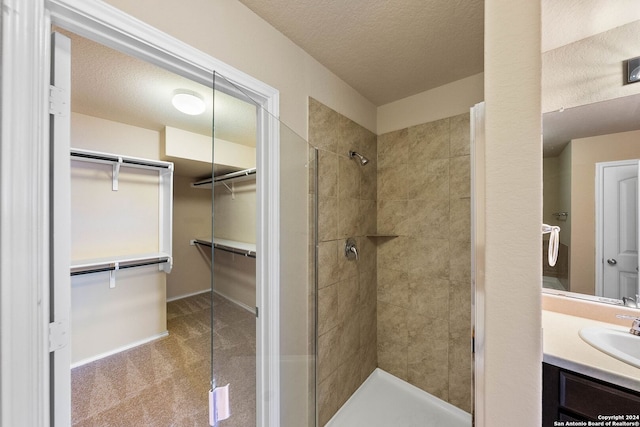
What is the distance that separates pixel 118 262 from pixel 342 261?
2275 mm

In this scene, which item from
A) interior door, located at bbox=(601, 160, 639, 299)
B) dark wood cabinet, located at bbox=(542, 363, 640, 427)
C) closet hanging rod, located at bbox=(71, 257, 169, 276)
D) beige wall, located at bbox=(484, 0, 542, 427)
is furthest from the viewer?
closet hanging rod, located at bbox=(71, 257, 169, 276)

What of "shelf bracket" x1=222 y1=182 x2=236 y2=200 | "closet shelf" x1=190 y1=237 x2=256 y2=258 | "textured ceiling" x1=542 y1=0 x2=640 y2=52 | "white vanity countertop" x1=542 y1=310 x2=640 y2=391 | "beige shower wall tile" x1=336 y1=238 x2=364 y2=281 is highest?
"textured ceiling" x1=542 y1=0 x2=640 y2=52

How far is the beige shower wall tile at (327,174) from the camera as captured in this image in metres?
1.55

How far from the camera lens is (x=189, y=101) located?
73.3 inches

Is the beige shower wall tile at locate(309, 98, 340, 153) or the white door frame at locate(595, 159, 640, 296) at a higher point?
the beige shower wall tile at locate(309, 98, 340, 153)

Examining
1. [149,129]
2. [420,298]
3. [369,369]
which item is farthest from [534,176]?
[149,129]

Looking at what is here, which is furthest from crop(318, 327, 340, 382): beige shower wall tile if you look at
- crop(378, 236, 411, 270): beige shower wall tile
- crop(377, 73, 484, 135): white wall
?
crop(377, 73, 484, 135): white wall

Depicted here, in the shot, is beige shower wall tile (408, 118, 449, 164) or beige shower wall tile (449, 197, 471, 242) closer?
beige shower wall tile (449, 197, 471, 242)

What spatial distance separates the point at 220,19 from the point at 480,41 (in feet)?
4.84

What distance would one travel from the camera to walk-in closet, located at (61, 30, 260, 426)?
121 cm

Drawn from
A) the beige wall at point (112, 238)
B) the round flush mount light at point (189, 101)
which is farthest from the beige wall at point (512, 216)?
the beige wall at point (112, 238)

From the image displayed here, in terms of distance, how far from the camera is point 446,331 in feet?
5.91

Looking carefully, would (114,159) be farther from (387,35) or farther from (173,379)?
(387,35)

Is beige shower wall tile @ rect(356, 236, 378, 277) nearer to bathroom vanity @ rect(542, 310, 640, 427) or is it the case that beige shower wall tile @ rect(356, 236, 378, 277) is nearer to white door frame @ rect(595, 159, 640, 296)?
bathroom vanity @ rect(542, 310, 640, 427)
